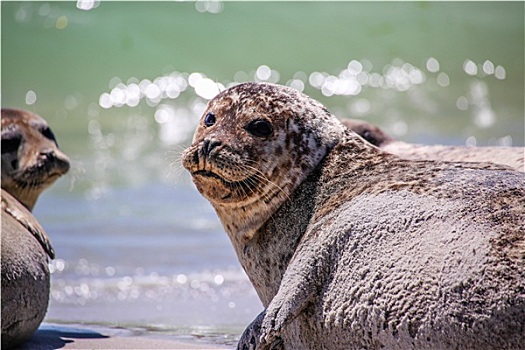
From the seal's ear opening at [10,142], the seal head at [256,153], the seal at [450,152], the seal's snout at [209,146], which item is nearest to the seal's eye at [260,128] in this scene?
the seal head at [256,153]

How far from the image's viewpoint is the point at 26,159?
6.78 meters

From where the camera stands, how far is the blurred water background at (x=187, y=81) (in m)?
10.8

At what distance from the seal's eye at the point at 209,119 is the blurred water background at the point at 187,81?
15.2ft

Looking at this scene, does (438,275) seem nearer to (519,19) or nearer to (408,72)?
(408,72)

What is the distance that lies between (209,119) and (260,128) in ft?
0.92

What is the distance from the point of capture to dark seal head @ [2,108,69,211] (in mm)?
6781

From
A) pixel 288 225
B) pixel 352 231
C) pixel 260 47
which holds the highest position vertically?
pixel 260 47

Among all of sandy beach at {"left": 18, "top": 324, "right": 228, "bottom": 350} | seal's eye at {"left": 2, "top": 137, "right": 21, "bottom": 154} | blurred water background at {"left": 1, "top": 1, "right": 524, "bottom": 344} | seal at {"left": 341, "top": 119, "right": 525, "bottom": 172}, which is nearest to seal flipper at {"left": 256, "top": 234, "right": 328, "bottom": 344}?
sandy beach at {"left": 18, "top": 324, "right": 228, "bottom": 350}

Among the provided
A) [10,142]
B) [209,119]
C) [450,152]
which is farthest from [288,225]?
[10,142]

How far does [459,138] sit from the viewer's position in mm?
15344

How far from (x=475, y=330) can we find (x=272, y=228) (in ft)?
3.85

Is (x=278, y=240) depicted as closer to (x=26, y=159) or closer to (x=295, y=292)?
(x=295, y=292)

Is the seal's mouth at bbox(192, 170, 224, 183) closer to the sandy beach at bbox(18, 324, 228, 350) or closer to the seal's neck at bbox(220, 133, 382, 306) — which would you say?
the seal's neck at bbox(220, 133, 382, 306)

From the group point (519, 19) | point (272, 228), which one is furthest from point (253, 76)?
point (272, 228)
